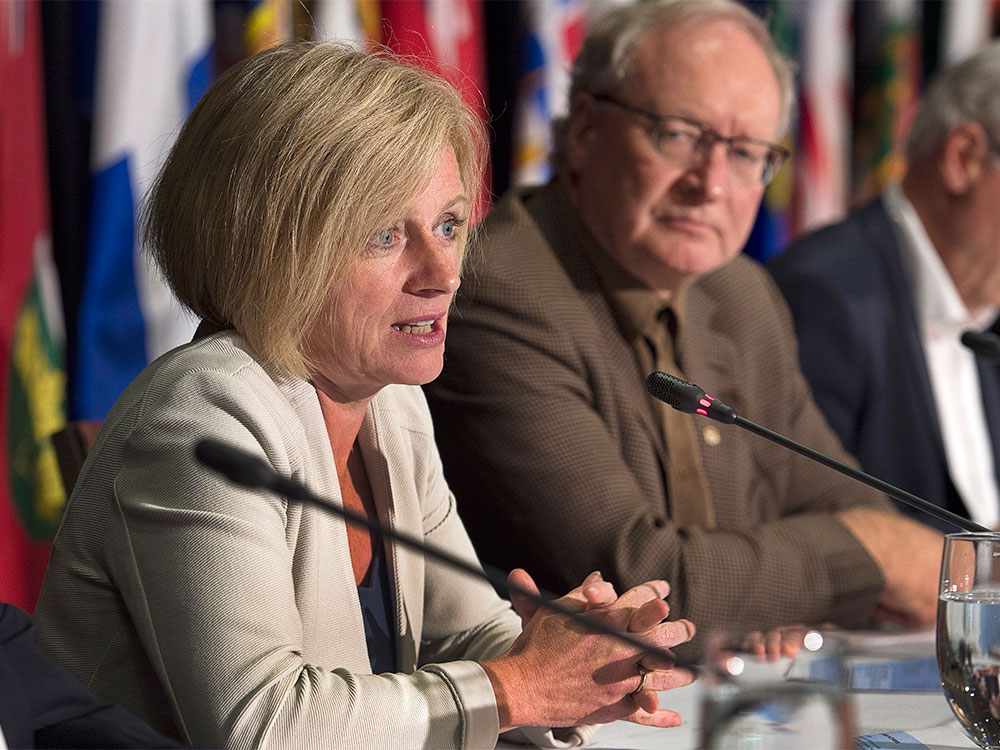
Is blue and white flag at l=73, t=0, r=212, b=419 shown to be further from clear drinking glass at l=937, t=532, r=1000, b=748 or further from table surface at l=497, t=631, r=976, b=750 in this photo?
clear drinking glass at l=937, t=532, r=1000, b=748

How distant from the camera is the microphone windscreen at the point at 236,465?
0.81m

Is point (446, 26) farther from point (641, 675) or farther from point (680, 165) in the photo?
point (641, 675)

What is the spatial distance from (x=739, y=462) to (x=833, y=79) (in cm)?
194

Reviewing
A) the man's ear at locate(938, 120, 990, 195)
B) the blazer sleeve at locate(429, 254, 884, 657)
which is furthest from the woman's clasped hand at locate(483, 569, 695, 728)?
the man's ear at locate(938, 120, 990, 195)

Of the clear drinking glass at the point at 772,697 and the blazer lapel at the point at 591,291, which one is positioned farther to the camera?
the blazer lapel at the point at 591,291

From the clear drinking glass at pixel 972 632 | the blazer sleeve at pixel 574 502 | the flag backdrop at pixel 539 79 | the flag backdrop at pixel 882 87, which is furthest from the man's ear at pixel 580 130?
the flag backdrop at pixel 882 87

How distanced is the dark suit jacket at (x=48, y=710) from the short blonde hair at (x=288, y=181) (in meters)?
0.37

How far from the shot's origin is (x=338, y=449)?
1281 millimetres

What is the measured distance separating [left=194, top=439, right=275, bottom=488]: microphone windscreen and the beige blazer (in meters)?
0.22

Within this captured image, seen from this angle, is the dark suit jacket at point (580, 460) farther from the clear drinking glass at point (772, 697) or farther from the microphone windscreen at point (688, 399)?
the clear drinking glass at point (772, 697)

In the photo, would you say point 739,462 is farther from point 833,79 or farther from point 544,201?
point 833,79

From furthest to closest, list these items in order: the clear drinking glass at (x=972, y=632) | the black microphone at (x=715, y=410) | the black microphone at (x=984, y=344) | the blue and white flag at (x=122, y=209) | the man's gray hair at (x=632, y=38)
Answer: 1. the blue and white flag at (x=122, y=209)
2. the man's gray hair at (x=632, y=38)
3. the black microphone at (x=984, y=344)
4. the black microphone at (x=715, y=410)
5. the clear drinking glass at (x=972, y=632)

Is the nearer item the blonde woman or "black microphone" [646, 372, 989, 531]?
the blonde woman

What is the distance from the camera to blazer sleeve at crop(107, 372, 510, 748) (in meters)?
0.99
